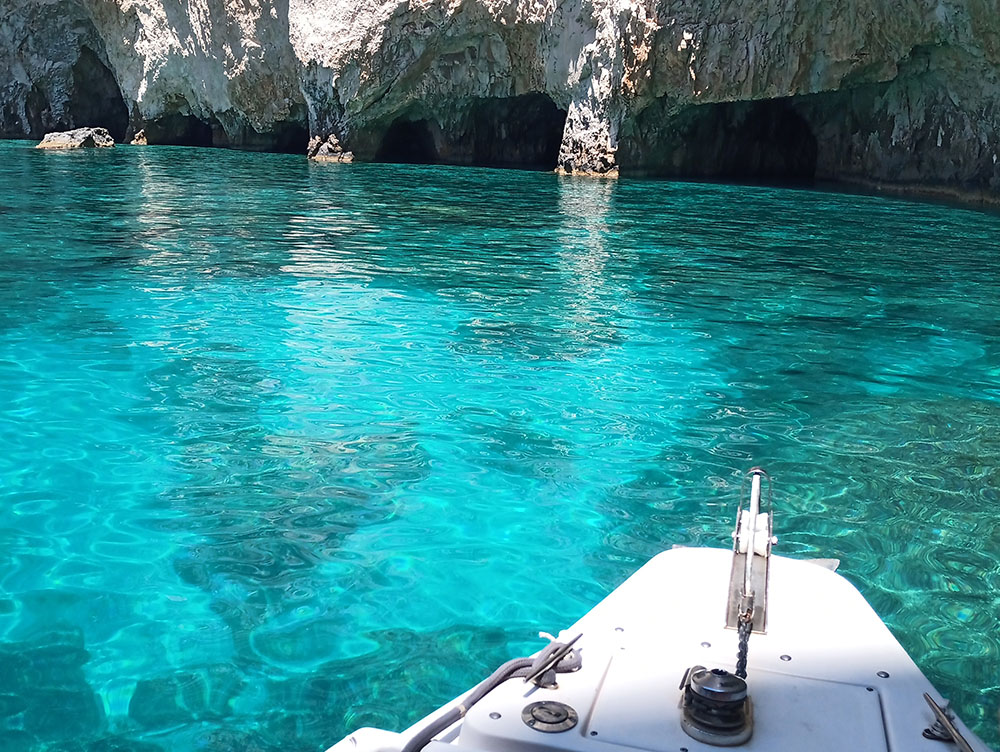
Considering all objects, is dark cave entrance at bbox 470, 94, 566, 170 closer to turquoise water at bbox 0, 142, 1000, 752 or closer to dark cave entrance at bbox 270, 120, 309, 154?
dark cave entrance at bbox 270, 120, 309, 154

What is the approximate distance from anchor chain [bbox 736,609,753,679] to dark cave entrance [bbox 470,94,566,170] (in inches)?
1191

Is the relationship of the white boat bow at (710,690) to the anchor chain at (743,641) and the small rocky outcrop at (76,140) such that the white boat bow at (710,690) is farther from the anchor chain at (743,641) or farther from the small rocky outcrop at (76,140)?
the small rocky outcrop at (76,140)

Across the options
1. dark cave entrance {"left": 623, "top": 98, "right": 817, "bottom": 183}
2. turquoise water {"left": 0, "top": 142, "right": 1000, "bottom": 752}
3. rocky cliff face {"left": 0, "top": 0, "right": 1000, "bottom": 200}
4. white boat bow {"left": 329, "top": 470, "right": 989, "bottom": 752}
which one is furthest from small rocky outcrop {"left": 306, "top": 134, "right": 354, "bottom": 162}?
white boat bow {"left": 329, "top": 470, "right": 989, "bottom": 752}

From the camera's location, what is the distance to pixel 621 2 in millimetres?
24109

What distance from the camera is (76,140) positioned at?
3362cm

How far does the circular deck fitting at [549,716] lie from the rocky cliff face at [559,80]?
19642 mm

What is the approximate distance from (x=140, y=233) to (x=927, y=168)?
1819 centimetres

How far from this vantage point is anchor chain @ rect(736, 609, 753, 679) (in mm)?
2332

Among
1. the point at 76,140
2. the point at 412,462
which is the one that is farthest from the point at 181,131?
the point at 412,462

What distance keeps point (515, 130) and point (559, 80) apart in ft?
21.0

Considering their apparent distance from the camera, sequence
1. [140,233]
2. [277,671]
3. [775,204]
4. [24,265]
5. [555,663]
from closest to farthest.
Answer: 1. [555,663]
2. [277,671]
3. [24,265]
4. [140,233]
5. [775,204]

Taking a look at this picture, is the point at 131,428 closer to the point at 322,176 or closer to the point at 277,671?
the point at 277,671

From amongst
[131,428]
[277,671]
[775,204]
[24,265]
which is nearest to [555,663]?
[277,671]

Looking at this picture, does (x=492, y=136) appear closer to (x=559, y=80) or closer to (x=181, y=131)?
(x=559, y=80)
